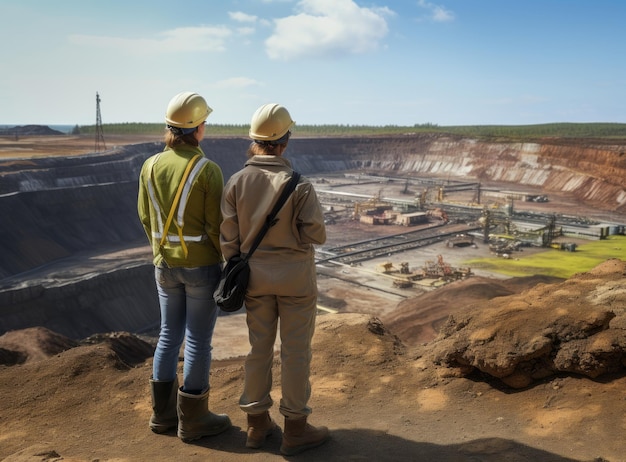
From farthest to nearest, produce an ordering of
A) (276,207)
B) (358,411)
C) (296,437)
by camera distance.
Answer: (358,411) < (296,437) < (276,207)

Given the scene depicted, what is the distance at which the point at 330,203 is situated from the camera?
49625 millimetres

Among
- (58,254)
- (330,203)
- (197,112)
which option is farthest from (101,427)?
(330,203)

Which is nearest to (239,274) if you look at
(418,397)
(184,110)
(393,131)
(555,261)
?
(184,110)

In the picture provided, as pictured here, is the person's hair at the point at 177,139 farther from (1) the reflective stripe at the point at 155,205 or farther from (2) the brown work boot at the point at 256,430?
(2) the brown work boot at the point at 256,430

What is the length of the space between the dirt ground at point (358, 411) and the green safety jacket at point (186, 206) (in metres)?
1.37

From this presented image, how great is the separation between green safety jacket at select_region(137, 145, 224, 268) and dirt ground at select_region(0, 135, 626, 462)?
4.50 ft

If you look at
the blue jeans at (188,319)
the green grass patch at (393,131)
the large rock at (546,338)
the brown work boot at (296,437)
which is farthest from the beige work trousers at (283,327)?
the green grass patch at (393,131)

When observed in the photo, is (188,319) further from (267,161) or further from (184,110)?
(184,110)

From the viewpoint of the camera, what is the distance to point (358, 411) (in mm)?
4855

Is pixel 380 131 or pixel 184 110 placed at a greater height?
pixel 380 131

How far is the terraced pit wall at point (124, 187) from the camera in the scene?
21.2 m

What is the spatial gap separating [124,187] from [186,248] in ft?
116

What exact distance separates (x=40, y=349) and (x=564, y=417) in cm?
713

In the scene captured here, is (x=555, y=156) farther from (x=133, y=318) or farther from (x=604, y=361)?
(x=604, y=361)
